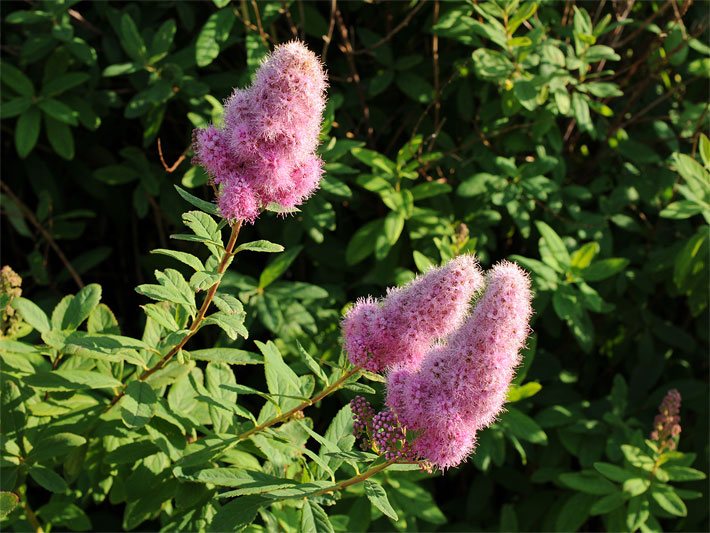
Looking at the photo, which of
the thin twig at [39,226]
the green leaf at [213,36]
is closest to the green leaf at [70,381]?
the thin twig at [39,226]

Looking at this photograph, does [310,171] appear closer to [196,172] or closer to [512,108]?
[196,172]

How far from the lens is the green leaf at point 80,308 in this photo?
6.63ft

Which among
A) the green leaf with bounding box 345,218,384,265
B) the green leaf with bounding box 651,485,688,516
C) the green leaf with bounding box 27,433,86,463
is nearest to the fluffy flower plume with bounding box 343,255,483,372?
the green leaf with bounding box 27,433,86,463

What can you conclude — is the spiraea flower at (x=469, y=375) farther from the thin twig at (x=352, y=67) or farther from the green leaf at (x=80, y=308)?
the thin twig at (x=352, y=67)

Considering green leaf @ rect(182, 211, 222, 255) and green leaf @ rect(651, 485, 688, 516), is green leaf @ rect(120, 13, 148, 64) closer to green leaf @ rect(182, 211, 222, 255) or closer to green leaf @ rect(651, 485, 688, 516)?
green leaf @ rect(182, 211, 222, 255)

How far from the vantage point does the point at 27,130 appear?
257 centimetres

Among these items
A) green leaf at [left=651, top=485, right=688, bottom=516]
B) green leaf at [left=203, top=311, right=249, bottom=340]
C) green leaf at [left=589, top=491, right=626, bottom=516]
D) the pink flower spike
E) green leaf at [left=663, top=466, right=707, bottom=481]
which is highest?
the pink flower spike

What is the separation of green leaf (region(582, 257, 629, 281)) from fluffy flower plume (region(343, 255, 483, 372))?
99 centimetres

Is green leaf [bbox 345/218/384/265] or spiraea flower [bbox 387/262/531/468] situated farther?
green leaf [bbox 345/218/384/265]

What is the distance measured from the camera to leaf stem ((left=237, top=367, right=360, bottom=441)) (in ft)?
5.44

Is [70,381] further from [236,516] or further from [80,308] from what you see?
[236,516]

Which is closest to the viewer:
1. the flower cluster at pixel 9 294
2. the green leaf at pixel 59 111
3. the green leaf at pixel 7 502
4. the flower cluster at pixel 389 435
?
the flower cluster at pixel 389 435

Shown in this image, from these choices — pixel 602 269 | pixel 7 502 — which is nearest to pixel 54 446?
pixel 7 502

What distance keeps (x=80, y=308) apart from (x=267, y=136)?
79 centimetres
